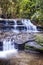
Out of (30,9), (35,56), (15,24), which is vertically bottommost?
(35,56)

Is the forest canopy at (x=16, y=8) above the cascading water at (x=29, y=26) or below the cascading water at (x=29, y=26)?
above

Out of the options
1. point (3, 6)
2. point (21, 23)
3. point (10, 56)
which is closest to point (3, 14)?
point (3, 6)

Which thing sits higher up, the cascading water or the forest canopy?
the forest canopy

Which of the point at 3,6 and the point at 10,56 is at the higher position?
the point at 3,6

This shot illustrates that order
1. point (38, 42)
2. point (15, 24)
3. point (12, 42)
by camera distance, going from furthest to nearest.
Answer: point (15, 24), point (12, 42), point (38, 42)

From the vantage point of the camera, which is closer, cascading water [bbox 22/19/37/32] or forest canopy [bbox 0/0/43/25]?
cascading water [bbox 22/19/37/32]

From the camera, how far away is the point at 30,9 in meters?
17.9

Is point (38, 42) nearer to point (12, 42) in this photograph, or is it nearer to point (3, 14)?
point (12, 42)

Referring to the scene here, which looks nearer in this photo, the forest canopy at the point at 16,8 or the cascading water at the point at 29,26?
the cascading water at the point at 29,26

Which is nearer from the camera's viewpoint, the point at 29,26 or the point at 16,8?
the point at 29,26

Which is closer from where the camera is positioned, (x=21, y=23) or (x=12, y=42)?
(x=12, y=42)

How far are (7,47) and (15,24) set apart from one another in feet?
19.9

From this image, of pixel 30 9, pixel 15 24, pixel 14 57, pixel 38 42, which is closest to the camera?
pixel 14 57

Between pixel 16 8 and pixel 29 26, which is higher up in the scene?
pixel 16 8
